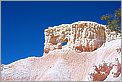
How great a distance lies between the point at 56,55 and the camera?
74.2 ft

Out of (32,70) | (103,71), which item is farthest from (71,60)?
(103,71)

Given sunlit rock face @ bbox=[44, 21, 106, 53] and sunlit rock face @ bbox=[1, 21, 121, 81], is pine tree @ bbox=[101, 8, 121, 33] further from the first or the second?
sunlit rock face @ bbox=[44, 21, 106, 53]

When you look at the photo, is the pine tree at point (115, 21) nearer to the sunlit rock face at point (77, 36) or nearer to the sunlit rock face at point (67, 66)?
the sunlit rock face at point (67, 66)

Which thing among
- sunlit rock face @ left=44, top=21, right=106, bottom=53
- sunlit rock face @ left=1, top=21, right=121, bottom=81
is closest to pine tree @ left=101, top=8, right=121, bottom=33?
sunlit rock face @ left=1, top=21, right=121, bottom=81

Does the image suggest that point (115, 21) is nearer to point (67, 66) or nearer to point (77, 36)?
point (67, 66)

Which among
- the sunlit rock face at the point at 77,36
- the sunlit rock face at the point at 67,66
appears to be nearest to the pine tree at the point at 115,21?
the sunlit rock face at the point at 67,66

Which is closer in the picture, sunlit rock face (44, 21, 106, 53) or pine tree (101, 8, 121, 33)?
pine tree (101, 8, 121, 33)

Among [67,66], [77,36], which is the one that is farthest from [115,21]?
[77,36]

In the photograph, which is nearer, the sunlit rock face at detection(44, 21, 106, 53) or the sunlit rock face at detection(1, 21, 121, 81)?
the sunlit rock face at detection(1, 21, 121, 81)

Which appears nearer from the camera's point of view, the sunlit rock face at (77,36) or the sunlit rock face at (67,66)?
the sunlit rock face at (67,66)

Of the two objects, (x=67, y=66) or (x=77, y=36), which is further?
(x=77, y=36)

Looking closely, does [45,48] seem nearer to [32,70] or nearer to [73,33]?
[73,33]

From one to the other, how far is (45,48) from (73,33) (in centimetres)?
281

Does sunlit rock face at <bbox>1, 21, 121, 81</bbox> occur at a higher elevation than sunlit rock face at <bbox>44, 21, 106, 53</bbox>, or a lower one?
lower
